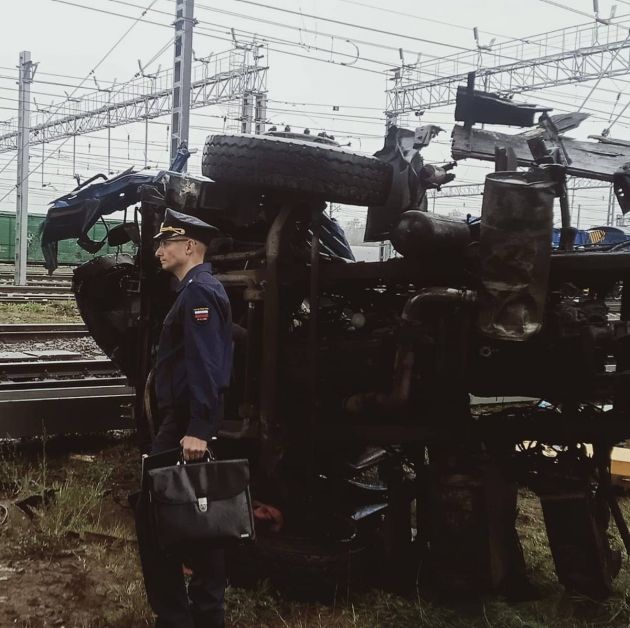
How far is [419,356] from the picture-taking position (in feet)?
13.3

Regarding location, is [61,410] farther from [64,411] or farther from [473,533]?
[473,533]

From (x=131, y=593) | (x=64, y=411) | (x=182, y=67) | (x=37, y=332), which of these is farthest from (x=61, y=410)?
(x=182, y=67)

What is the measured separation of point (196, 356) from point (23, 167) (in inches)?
846

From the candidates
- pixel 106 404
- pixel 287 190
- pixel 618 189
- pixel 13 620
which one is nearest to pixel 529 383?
pixel 618 189

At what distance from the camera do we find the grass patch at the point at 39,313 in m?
14.8

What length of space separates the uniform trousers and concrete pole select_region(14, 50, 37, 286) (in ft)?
65.2

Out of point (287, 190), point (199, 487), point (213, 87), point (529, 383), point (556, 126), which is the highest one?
point (213, 87)

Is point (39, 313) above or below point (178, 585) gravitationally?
below

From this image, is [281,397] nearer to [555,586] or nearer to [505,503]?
[505,503]

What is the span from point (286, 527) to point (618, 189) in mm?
2808

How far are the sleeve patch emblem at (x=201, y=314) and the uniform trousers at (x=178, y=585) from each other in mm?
821

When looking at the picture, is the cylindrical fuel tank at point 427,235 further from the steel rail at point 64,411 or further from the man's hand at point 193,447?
the steel rail at point 64,411

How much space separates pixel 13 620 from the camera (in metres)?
3.62

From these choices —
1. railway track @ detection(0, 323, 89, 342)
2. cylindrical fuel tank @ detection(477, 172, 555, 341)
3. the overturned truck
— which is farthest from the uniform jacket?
railway track @ detection(0, 323, 89, 342)
